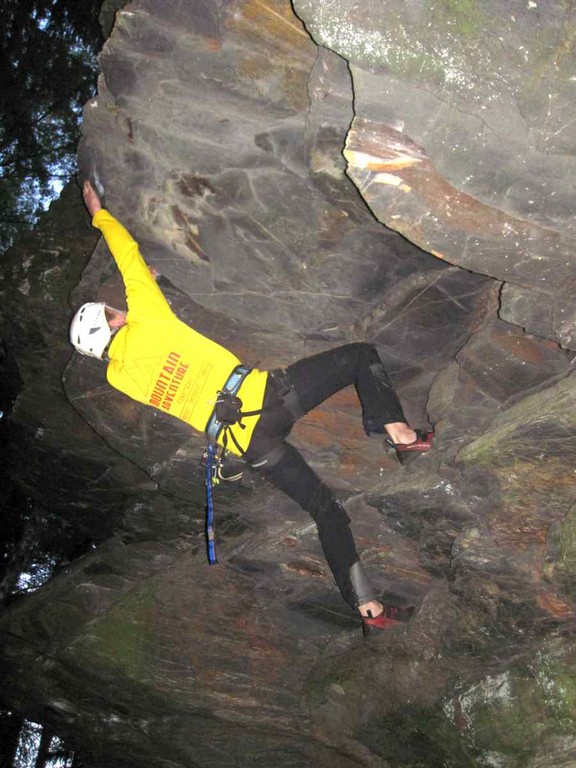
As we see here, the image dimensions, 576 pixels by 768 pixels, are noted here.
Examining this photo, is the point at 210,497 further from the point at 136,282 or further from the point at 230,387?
the point at 136,282

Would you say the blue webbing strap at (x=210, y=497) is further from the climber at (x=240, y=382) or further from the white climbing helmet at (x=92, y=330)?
the white climbing helmet at (x=92, y=330)

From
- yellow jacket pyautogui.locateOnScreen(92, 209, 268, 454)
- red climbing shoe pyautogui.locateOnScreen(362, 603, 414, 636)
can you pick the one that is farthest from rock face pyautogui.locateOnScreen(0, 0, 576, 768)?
yellow jacket pyautogui.locateOnScreen(92, 209, 268, 454)

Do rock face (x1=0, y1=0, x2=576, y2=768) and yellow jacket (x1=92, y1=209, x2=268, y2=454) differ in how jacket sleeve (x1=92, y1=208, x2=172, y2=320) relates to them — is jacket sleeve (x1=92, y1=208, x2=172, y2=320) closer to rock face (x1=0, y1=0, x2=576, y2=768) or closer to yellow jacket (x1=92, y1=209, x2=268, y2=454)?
yellow jacket (x1=92, y1=209, x2=268, y2=454)

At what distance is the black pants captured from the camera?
4.80m

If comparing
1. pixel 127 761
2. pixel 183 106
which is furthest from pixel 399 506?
pixel 127 761

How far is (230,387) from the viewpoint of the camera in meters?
4.61

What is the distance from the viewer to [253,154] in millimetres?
4594

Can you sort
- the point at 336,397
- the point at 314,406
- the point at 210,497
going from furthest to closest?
the point at 336,397 < the point at 314,406 < the point at 210,497

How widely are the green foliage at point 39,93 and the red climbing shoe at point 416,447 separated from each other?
818 centimetres

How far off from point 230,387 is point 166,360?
0.51 m

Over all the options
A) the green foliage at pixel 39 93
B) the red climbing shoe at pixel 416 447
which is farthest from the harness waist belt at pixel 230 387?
the green foliage at pixel 39 93

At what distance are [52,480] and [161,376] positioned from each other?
142 inches

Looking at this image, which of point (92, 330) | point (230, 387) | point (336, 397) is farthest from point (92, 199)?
point (336, 397)

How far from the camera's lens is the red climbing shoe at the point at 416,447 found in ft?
16.8
